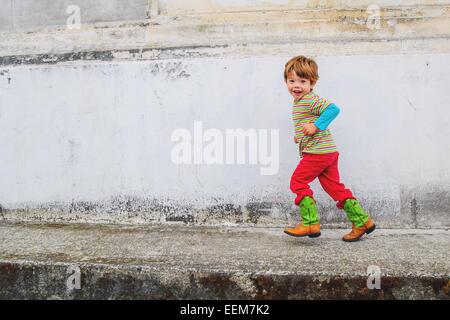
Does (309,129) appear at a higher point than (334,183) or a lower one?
higher

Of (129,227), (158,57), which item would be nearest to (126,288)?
(129,227)

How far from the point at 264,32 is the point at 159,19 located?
822mm

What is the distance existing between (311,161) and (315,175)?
0.09 m

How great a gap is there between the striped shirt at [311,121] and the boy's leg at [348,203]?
3.9 inches

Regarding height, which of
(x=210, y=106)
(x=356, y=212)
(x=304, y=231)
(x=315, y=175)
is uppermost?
(x=210, y=106)

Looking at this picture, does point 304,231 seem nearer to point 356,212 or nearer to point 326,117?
point 356,212

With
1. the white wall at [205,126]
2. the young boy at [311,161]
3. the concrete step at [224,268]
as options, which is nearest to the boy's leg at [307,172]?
the young boy at [311,161]

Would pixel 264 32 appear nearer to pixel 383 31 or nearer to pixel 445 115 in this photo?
pixel 383 31

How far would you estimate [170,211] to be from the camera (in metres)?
3.35

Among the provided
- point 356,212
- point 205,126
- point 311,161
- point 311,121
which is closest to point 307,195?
point 311,161

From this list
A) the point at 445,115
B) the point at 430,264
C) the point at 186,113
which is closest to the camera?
the point at 430,264

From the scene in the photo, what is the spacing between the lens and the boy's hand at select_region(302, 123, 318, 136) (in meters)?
2.65

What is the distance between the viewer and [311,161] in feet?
9.00

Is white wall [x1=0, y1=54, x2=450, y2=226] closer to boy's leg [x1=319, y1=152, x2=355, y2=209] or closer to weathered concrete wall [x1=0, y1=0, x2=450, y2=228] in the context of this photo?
weathered concrete wall [x1=0, y1=0, x2=450, y2=228]
